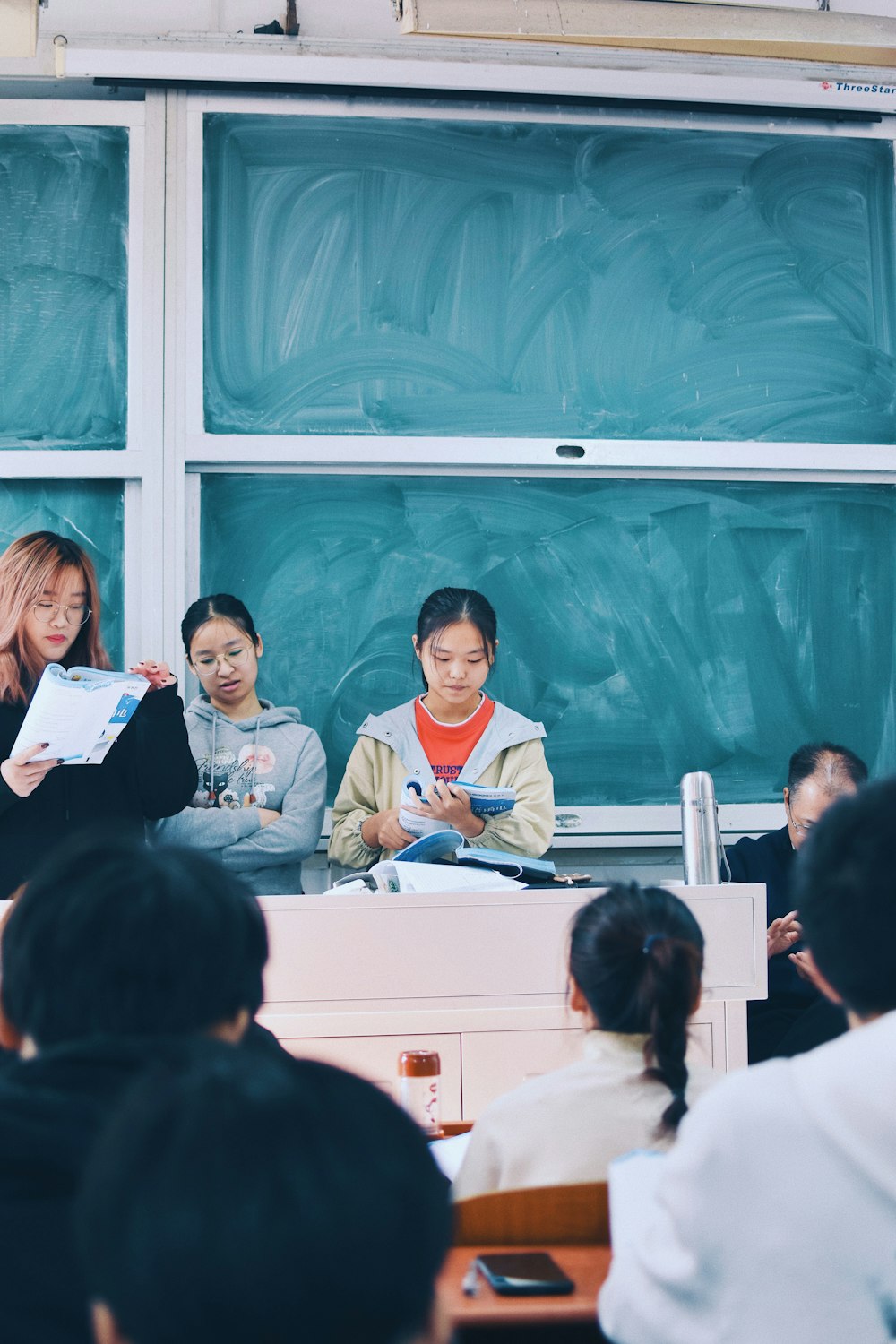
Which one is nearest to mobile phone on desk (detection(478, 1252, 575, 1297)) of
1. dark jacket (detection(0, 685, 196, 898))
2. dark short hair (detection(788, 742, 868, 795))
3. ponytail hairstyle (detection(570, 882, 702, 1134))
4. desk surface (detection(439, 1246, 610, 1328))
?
desk surface (detection(439, 1246, 610, 1328))

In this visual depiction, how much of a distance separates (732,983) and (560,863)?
1.19 m

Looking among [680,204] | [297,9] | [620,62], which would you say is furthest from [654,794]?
[297,9]

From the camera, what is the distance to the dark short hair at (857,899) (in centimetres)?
109

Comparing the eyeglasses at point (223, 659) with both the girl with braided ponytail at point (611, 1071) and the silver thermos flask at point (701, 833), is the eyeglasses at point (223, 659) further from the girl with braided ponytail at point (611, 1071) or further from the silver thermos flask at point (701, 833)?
the girl with braided ponytail at point (611, 1071)

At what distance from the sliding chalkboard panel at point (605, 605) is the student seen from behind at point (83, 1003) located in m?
2.45

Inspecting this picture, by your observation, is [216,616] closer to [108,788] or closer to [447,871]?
[108,788]

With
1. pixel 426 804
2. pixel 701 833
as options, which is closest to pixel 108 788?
pixel 426 804

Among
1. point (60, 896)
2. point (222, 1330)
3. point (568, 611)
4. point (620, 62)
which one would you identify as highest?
point (620, 62)

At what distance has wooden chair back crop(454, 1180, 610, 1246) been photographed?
1.37 m

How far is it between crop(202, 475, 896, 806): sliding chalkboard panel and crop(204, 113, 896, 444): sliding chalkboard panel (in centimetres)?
21

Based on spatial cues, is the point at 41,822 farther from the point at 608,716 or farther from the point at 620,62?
the point at 620,62

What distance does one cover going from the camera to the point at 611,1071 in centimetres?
155

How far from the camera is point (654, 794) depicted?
3.66 metres

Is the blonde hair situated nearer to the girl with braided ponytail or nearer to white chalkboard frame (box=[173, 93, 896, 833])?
white chalkboard frame (box=[173, 93, 896, 833])
